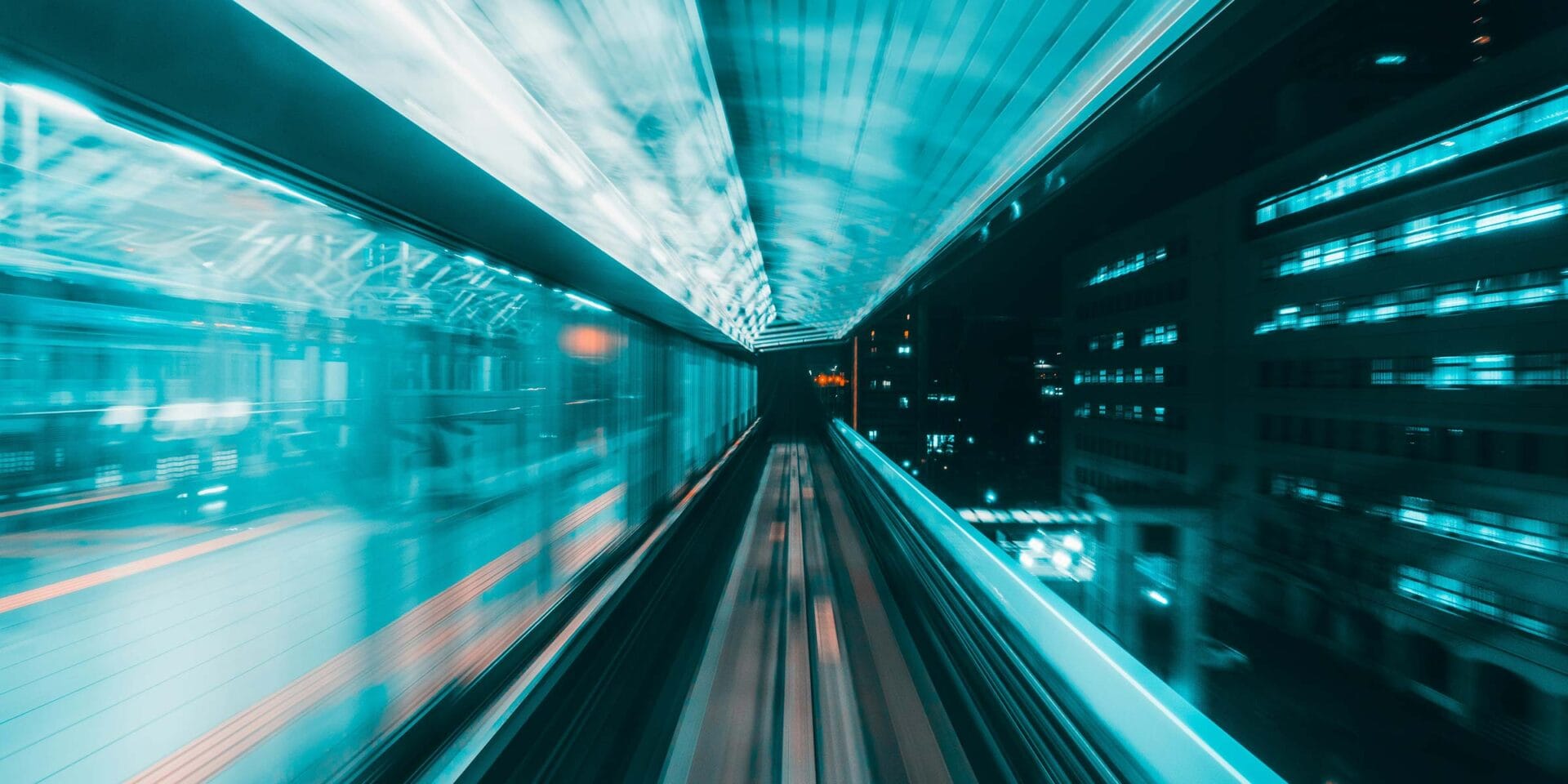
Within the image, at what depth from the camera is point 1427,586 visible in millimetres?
2006

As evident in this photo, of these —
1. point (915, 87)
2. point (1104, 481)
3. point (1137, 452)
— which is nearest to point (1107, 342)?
point (1137, 452)

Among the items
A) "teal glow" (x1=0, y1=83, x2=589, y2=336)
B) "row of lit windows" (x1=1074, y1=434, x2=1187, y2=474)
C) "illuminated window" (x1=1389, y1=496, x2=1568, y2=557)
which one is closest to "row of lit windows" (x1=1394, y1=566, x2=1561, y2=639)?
"illuminated window" (x1=1389, y1=496, x2=1568, y2=557)

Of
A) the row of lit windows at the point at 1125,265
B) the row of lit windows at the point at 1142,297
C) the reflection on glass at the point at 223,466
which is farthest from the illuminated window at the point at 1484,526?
the reflection on glass at the point at 223,466

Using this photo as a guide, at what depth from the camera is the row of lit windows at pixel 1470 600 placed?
5.60 ft

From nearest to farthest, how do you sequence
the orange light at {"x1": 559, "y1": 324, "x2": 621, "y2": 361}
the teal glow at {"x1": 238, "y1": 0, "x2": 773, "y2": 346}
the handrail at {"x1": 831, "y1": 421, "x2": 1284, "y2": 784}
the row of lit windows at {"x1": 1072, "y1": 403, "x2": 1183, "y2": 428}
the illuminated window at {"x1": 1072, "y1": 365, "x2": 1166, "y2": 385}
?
the teal glow at {"x1": 238, "y1": 0, "x2": 773, "y2": 346} < the handrail at {"x1": 831, "y1": 421, "x2": 1284, "y2": 784} < the row of lit windows at {"x1": 1072, "y1": 403, "x2": 1183, "y2": 428} < the illuminated window at {"x1": 1072, "y1": 365, "x2": 1166, "y2": 385} < the orange light at {"x1": 559, "y1": 324, "x2": 621, "y2": 361}

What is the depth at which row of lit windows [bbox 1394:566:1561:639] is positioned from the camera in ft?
5.60

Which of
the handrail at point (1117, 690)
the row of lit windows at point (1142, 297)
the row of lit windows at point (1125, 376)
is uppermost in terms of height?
the row of lit windows at point (1142, 297)

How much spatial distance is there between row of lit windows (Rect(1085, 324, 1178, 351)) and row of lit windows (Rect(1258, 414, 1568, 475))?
2.27ft

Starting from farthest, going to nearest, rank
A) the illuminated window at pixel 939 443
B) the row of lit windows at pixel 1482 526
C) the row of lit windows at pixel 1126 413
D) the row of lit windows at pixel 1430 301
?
the illuminated window at pixel 939 443 < the row of lit windows at pixel 1126 413 < the row of lit windows at pixel 1482 526 < the row of lit windows at pixel 1430 301

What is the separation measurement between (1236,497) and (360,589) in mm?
3843

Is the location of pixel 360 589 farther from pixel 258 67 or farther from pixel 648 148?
pixel 648 148

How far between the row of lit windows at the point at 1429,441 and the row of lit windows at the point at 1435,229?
0.70 meters

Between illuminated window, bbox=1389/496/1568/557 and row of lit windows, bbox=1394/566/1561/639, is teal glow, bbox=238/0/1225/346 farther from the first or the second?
row of lit windows, bbox=1394/566/1561/639

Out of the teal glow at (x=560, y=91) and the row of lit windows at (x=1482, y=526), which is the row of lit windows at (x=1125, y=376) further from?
the teal glow at (x=560, y=91)
